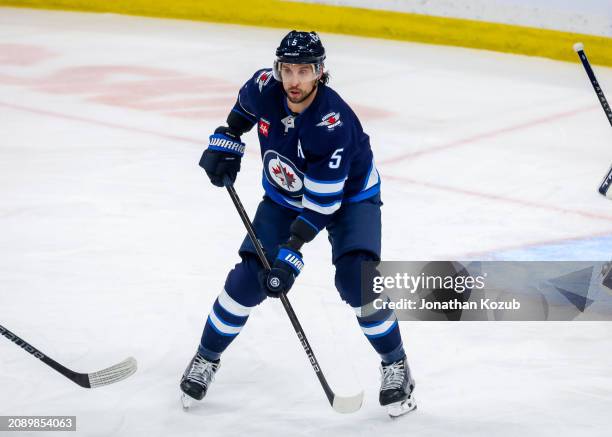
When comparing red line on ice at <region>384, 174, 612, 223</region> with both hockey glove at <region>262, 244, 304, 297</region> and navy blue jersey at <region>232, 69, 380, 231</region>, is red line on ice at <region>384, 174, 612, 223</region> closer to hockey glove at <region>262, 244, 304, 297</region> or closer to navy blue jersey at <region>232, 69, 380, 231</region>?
navy blue jersey at <region>232, 69, 380, 231</region>

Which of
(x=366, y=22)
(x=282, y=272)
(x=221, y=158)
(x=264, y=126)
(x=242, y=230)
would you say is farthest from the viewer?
(x=366, y=22)

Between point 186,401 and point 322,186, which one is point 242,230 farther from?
point 322,186

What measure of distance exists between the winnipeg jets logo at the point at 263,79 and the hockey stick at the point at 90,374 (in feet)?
3.04

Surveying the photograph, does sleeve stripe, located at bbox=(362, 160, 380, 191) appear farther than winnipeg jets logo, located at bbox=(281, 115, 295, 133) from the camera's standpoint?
Yes

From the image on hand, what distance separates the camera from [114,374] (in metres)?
3.16

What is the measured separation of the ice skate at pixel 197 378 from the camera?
3.06m

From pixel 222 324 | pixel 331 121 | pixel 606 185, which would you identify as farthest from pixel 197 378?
pixel 606 185

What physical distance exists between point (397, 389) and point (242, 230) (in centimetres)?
177

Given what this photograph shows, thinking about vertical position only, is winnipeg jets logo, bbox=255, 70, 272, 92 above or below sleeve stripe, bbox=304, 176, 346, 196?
above

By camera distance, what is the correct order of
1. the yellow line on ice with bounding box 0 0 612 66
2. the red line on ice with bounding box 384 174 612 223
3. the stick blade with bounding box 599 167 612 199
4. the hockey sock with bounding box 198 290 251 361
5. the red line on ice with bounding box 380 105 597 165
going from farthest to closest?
1. the yellow line on ice with bounding box 0 0 612 66
2. the red line on ice with bounding box 380 105 597 165
3. the red line on ice with bounding box 384 174 612 223
4. the stick blade with bounding box 599 167 612 199
5. the hockey sock with bounding box 198 290 251 361

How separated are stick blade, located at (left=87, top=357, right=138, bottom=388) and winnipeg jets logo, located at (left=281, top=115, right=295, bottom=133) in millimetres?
879

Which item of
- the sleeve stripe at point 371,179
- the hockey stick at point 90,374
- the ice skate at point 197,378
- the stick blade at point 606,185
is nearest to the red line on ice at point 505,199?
the stick blade at point 606,185

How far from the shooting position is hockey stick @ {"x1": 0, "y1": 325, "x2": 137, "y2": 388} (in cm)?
301

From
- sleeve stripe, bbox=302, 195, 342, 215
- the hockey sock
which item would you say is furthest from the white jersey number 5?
the hockey sock
